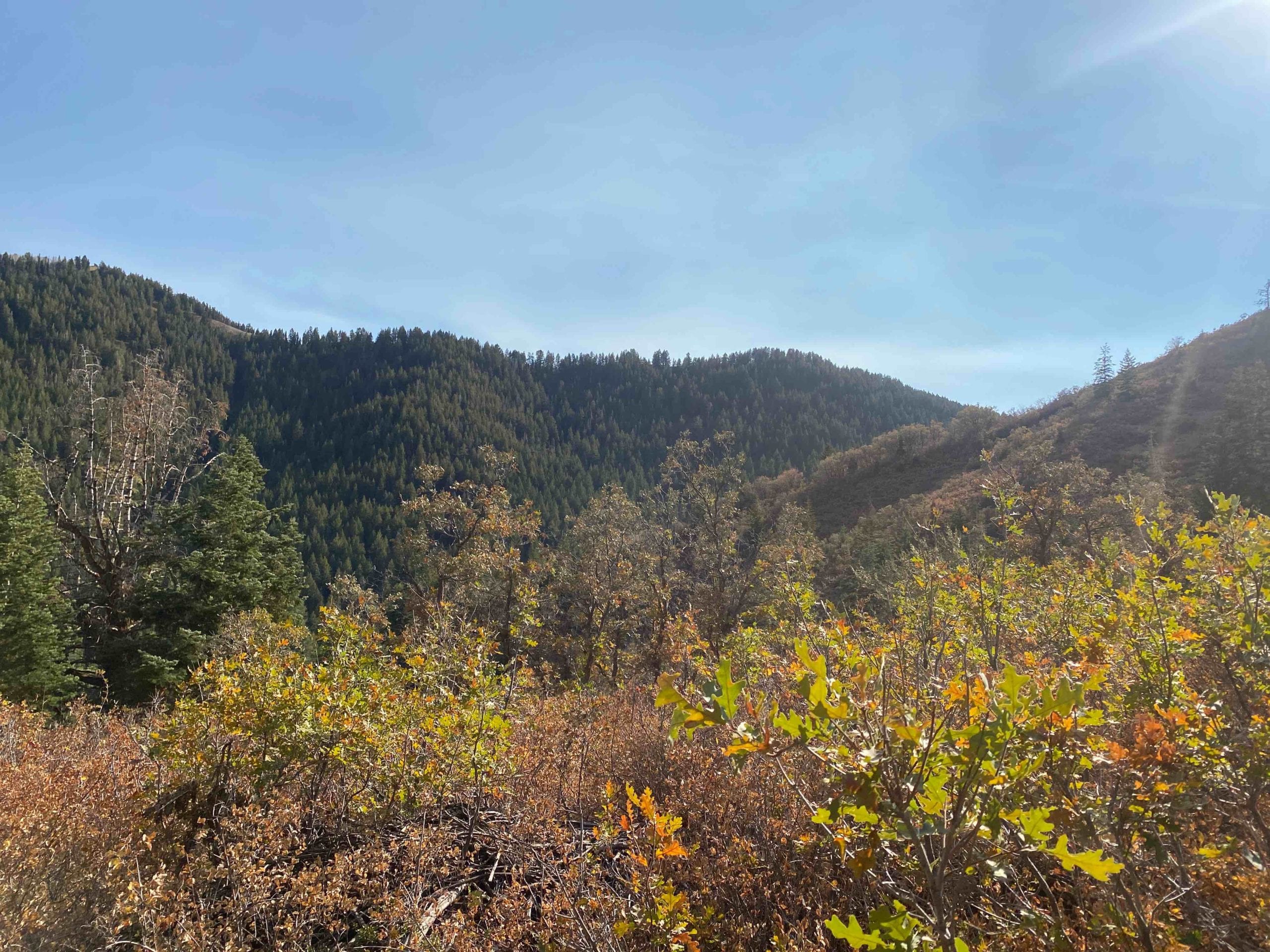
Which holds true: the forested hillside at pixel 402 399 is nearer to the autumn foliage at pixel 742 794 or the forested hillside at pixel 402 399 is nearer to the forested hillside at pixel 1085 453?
the forested hillside at pixel 1085 453

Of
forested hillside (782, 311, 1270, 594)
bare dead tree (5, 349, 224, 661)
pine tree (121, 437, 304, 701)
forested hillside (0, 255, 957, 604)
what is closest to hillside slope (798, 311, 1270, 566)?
forested hillside (782, 311, 1270, 594)

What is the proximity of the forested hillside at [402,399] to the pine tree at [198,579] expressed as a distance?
64.9 meters

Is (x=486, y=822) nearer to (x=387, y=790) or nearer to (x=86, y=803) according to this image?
(x=387, y=790)

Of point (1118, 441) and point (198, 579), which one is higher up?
point (1118, 441)

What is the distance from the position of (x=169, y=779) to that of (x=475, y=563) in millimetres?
9106

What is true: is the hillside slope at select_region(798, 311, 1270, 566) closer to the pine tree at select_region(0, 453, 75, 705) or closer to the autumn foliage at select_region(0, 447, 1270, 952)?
the autumn foliage at select_region(0, 447, 1270, 952)

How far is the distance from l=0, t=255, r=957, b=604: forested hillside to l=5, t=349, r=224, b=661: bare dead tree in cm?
6468

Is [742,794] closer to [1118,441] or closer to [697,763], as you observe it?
[697,763]

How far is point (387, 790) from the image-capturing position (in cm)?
370

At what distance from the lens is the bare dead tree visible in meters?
19.1

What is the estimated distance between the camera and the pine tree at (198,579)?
18828 millimetres

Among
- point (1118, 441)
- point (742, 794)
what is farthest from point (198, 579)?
point (1118, 441)

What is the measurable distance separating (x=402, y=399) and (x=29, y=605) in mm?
143754

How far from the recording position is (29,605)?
17.4 m
